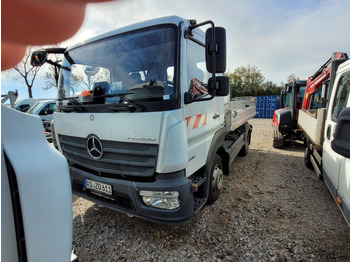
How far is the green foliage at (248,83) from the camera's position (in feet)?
86.2

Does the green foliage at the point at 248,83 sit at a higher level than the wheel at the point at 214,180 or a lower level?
higher

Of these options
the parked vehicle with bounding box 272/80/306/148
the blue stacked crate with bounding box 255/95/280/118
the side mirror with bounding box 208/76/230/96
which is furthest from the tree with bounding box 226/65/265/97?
the side mirror with bounding box 208/76/230/96

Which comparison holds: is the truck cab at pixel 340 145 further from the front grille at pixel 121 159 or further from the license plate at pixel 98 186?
the license plate at pixel 98 186

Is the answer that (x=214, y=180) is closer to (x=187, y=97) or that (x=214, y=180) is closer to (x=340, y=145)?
(x=187, y=97)

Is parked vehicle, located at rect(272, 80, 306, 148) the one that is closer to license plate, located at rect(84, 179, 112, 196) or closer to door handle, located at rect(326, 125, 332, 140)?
door handle, located at rect(326, 125, 332, 140)

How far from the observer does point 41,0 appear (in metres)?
2.76

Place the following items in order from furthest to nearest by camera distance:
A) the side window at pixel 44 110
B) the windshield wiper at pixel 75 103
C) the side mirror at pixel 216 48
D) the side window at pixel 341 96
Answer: the side window at pixel 44 110 < the side window at pixel 341 96 < the windshield wiper at pixel 75 103 < the side mirror at pixel 216 48

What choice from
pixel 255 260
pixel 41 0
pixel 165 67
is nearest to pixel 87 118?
pixel 165 67

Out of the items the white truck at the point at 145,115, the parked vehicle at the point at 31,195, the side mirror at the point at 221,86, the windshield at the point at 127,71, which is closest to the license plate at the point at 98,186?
the white truck at the point at 145,115

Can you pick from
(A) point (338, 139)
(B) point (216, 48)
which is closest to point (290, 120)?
(B) point (216, 48)

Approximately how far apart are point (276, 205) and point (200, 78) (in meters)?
2.43

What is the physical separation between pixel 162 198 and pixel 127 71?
151 cm

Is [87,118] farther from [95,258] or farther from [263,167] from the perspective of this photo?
[263,167]

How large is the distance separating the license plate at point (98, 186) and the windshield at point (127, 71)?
920 millimetres
